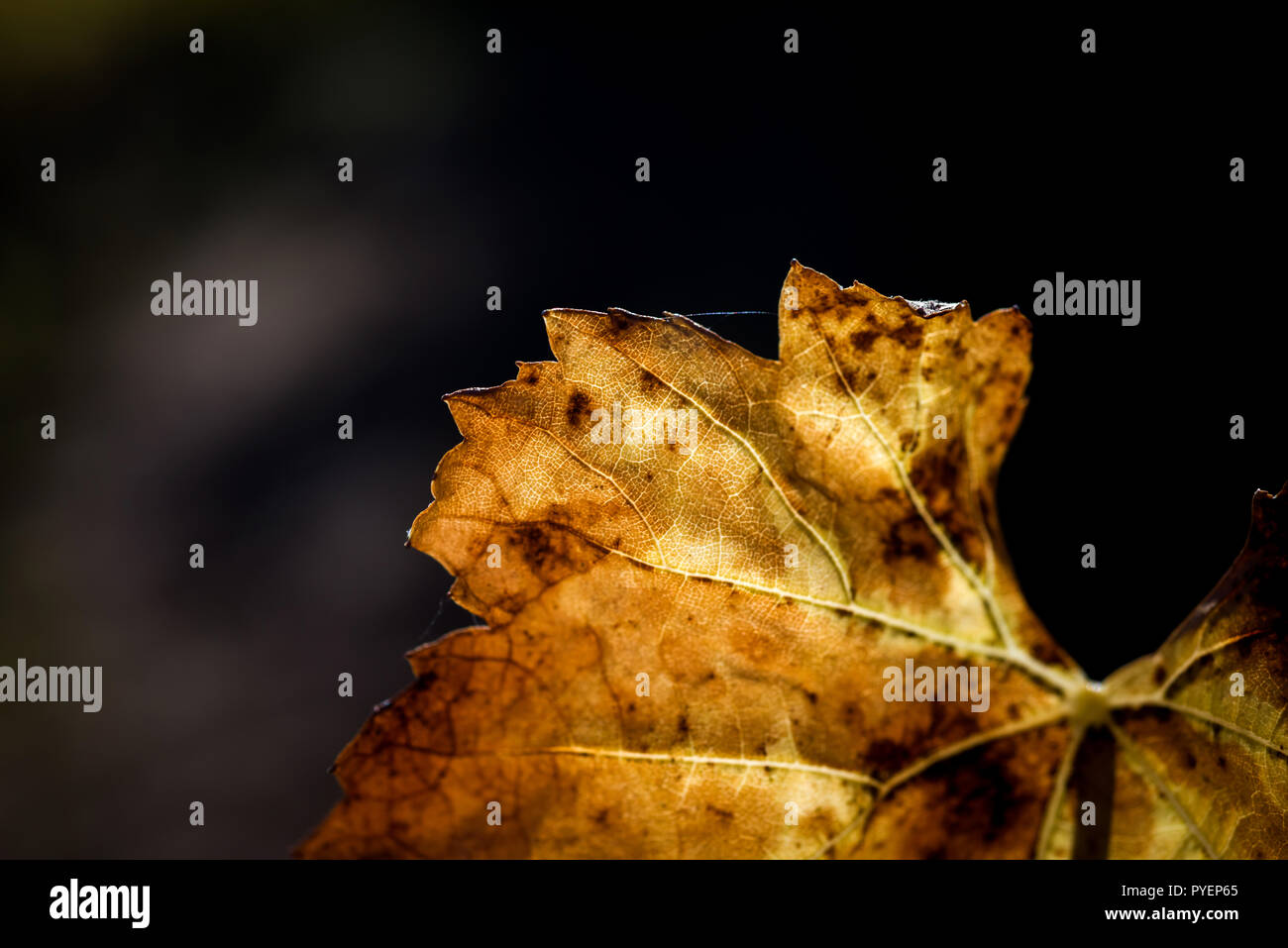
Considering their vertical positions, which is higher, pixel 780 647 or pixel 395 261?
pixel 395 261

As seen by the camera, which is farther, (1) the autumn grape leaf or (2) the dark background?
(2) the dark background

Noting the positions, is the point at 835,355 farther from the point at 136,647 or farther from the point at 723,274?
the point at 136,647

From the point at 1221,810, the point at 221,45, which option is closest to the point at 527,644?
the point at 1221,810

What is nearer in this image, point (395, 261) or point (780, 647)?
point (780, 647)

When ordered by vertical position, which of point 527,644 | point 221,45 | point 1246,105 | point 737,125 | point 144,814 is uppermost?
point 221,45
